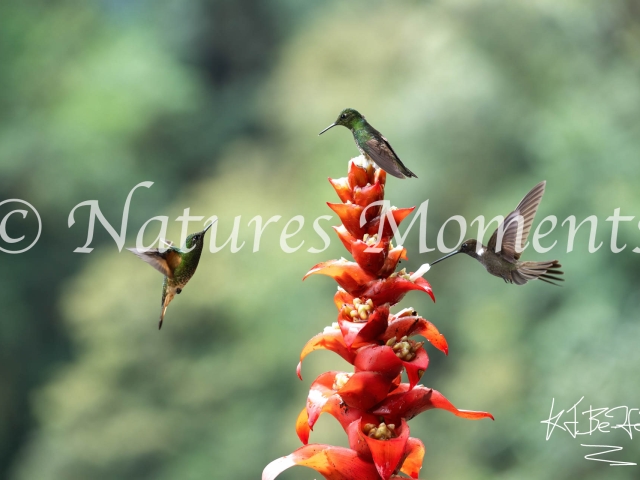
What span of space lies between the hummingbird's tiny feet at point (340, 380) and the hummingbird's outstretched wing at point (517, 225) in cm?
67

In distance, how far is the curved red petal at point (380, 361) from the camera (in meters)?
1.05

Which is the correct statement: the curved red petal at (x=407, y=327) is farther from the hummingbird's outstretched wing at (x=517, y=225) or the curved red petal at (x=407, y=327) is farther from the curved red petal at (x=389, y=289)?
the hummingbird's outstretched wing at (x=517, y=225)

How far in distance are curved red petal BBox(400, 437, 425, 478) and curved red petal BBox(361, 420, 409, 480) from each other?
10 cm

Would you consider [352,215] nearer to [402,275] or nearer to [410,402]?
[402,275]

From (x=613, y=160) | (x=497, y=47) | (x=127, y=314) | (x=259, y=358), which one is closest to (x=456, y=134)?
(x=497, y=47)

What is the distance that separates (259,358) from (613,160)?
323 cm

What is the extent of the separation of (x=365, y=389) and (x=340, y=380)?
0.09m

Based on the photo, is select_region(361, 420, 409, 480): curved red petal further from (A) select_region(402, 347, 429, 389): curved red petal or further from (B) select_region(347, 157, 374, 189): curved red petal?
(B) select_region(347, 157, 374, 189): curved red petal

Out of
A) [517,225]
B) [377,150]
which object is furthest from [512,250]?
[377,150]

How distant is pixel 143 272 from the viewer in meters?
6.16

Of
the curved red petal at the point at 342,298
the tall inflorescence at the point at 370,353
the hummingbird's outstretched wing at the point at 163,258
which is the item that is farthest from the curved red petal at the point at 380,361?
the hummingbird's outstretched wing at the point at 163,258

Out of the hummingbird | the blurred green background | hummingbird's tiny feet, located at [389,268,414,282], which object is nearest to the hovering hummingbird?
the hummingbird

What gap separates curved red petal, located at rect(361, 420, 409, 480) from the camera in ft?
3.31
